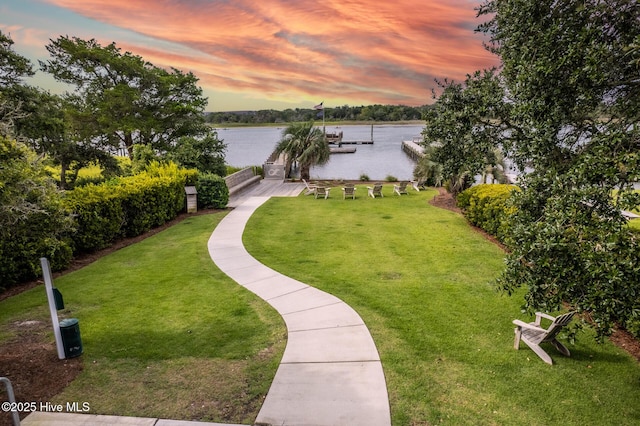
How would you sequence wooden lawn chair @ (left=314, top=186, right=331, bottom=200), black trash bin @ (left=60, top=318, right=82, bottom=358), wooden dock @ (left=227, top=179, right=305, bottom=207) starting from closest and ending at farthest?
black trash bin @ (left=60, top=318, right=82, bottom=358), wooden lawn chair @ (left=314, top=186, right=331, bottom=200), wooden dock @ (left=227, top=179, right=305, bottom=207)

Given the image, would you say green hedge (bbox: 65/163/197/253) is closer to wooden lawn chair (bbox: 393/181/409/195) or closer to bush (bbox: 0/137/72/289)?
bush (bbox: 0/137/72/289)

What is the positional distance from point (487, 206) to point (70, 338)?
Result: 485 inches

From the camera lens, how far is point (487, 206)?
1311cm

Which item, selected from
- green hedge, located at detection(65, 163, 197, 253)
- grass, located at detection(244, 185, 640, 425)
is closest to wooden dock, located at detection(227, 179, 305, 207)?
green hedge, located at detection(65, 163, 197, 253)

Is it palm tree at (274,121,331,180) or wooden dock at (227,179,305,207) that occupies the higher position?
palm tree at (274,121,331,180)

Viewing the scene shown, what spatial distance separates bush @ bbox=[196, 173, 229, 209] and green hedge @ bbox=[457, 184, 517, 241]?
11072mm

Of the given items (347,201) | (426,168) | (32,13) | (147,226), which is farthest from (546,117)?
(32,13)

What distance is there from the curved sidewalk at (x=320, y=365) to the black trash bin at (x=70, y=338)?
10.5 ft

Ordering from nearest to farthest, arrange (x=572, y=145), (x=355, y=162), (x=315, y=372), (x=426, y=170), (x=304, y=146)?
(x=572, y=145), (x=315, y=372), (x=426, y=170), (x=304, y=146), (x=355, y=162)

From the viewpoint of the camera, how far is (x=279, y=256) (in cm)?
1109

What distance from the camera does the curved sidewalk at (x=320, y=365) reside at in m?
4.55

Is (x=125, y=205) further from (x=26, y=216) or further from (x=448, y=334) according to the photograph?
(x=448, y=334)

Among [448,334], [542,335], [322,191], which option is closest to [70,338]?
[448,334]

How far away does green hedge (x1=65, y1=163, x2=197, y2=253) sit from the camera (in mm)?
11055
